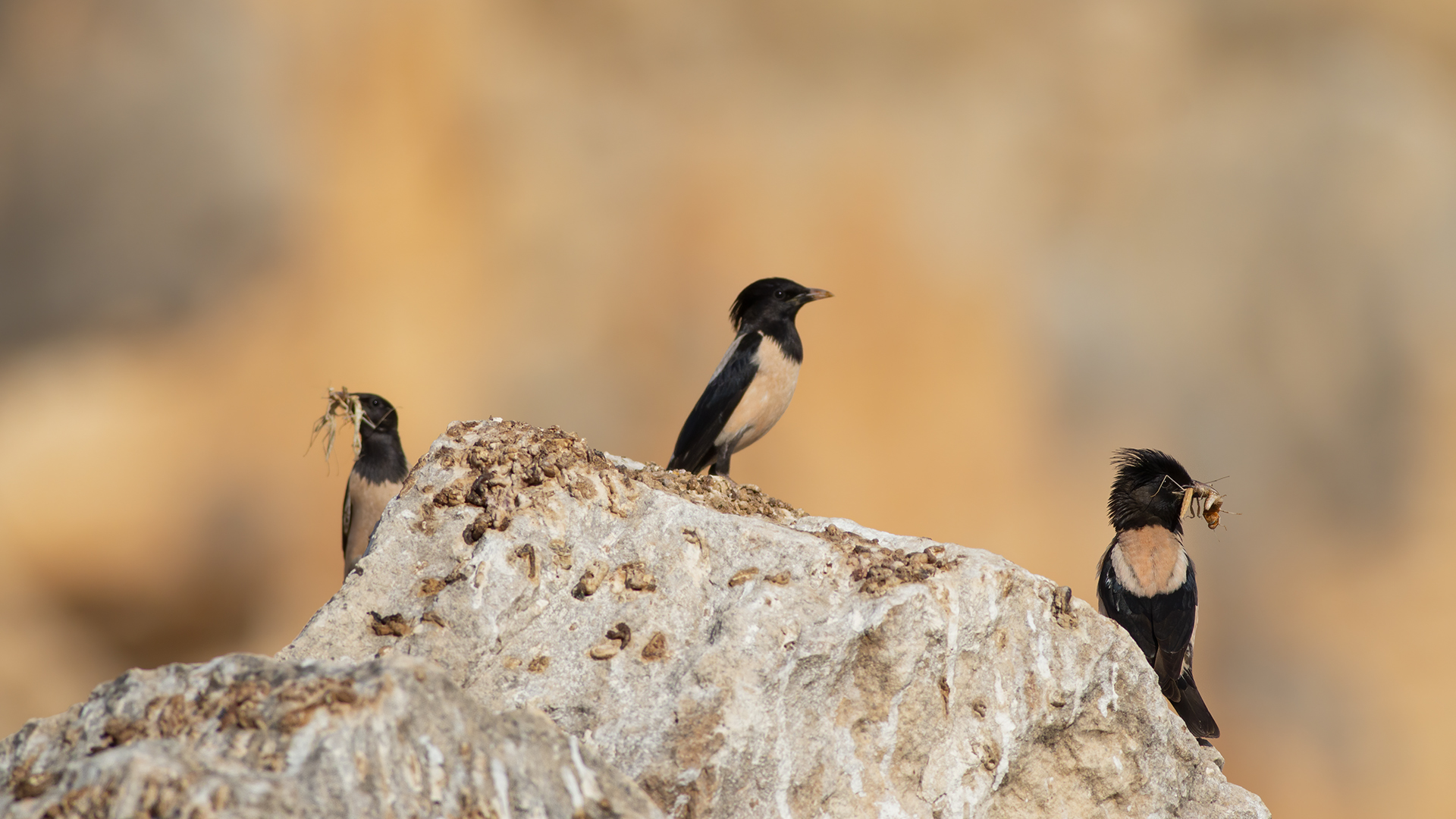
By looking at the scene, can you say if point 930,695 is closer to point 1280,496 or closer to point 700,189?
point 700,189

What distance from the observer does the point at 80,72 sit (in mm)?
15234

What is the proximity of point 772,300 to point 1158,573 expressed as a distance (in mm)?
3042

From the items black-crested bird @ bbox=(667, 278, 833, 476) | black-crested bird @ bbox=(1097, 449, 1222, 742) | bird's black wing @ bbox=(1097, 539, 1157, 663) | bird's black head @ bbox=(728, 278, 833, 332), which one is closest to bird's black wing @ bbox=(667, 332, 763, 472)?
black-crested bird @ bbox=(667, 278, 833, 476)

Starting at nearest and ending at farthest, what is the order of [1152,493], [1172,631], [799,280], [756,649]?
[756,649], [1172,631], [1152,493], [799,280]

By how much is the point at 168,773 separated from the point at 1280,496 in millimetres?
17066

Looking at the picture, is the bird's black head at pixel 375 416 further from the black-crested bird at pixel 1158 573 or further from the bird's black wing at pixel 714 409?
the black-crested bird at pixel 1158 573

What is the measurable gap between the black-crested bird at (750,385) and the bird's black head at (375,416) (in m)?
2.46

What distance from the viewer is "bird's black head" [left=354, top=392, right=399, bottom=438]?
8789 mm

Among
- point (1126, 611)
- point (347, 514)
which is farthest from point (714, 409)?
point (347, 514)

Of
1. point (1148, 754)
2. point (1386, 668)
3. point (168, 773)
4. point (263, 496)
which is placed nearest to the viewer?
point (168, 773)

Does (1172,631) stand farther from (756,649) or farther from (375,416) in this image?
(375,416)

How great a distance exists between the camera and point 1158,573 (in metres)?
6.06

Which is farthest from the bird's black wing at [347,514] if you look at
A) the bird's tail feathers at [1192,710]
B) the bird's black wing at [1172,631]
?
the bird's tail feathers at [1192,710]

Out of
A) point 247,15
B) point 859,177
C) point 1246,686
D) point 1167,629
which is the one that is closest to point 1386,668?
point 1246,686
